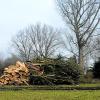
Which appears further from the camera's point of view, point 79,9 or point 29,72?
point 79,9

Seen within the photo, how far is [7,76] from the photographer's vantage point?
3303cm

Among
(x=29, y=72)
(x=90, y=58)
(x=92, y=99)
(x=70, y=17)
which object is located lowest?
(x=92, y=99)

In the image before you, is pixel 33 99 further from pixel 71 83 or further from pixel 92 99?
pixel 71 83

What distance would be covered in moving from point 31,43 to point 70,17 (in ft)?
136

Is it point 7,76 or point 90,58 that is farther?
point 90,58

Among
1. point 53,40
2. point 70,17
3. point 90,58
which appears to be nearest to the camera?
point 70,17

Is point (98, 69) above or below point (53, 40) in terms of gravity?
below

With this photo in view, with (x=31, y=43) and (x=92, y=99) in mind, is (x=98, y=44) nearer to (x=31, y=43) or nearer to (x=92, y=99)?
(x=31, y=43)

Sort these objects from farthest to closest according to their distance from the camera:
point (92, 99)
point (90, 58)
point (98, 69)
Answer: point (90, 58) → point (98, 69) → point (92, 99)

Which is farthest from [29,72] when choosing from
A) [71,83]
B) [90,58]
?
[90,58]

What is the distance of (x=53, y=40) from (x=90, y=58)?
2321 cm

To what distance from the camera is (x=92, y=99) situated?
14.7 m

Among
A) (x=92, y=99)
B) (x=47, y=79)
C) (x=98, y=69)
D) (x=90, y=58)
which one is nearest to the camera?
(x=92, y=99)

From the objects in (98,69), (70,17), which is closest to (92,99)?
(98,69)
